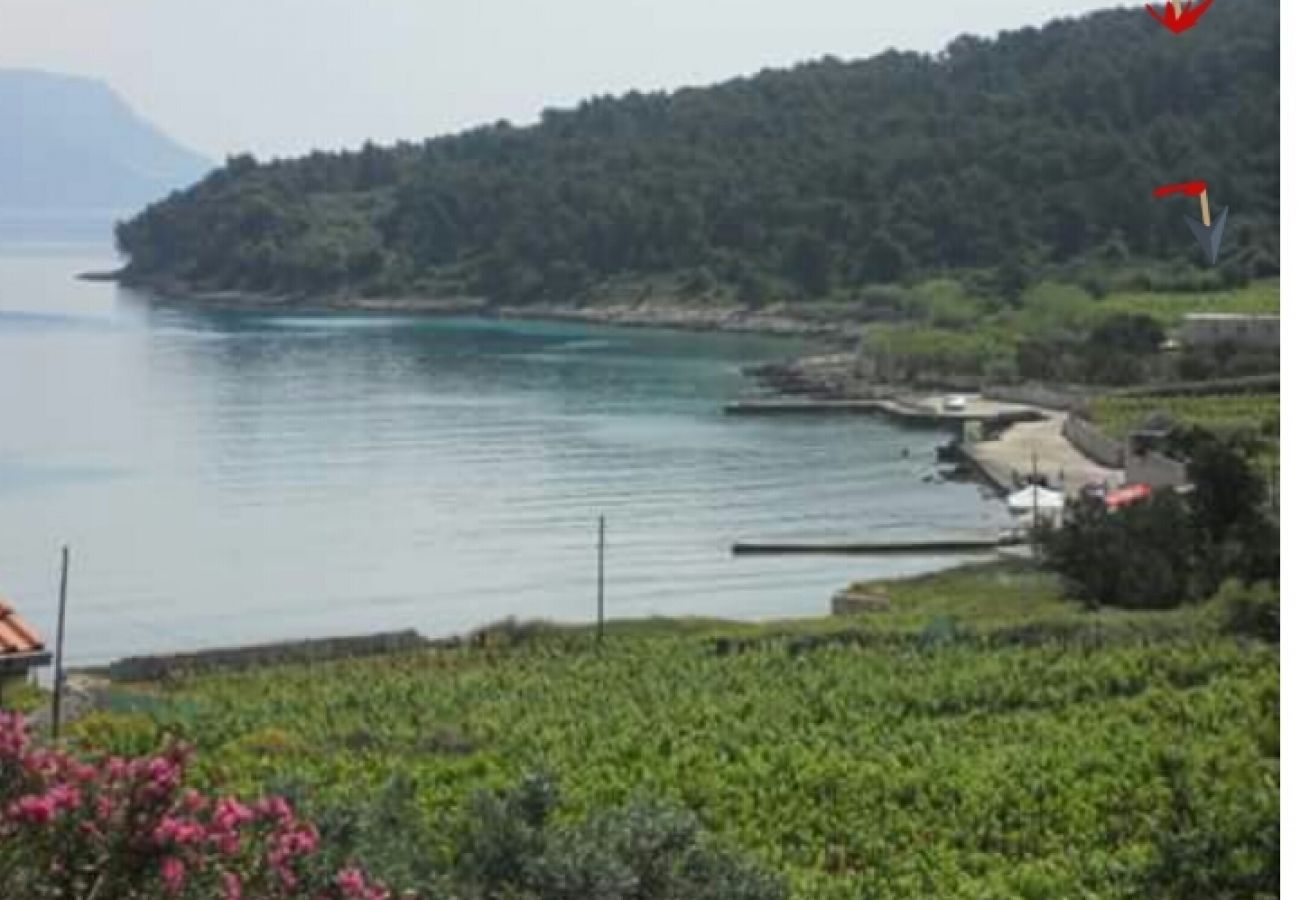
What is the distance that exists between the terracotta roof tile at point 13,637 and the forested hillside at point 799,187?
164 ft

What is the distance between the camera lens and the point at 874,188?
94438 millimetres

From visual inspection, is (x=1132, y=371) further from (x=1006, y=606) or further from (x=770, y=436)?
(x=1006, y=606)

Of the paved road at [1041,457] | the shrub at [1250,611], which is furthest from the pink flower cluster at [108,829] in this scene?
the paved road at [1041,457]

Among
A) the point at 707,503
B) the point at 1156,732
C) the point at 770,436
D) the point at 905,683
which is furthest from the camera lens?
the point at 770,436

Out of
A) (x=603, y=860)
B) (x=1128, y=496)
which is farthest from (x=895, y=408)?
(x=603, y=860)

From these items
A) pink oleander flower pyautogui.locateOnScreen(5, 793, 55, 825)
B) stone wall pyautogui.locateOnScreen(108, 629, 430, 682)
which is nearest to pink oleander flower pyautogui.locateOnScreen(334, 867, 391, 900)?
pink oleander flower pyautogui.locateOnScreen(5, 793, 55, 825)

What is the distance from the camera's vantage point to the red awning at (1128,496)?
25942 mm

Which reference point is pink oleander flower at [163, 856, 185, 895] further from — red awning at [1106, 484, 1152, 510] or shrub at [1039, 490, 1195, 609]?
red awning at [1106, 484, 1152, 510]

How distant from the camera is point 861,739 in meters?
14.9

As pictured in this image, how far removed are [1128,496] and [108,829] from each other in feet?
87.0

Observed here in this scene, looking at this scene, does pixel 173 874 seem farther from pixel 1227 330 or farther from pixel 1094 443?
pixel 1227 330

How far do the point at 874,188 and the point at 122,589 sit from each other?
67.6m

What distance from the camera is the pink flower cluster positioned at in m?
3.77

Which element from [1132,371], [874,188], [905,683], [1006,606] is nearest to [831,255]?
[874,188]
